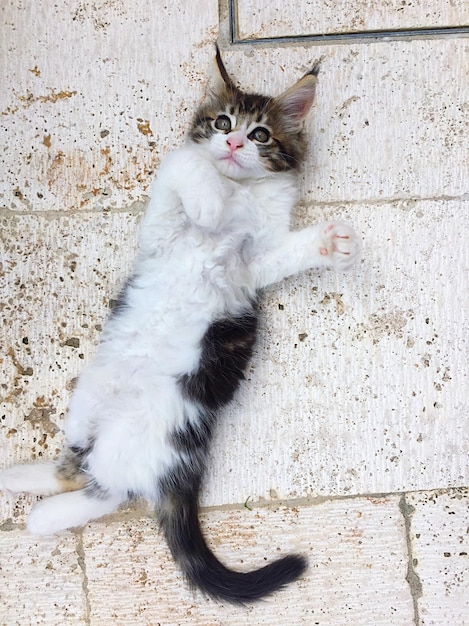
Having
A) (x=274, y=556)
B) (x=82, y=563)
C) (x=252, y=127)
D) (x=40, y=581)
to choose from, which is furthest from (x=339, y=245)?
(x=40, y=581)

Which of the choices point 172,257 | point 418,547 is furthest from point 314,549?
point 172,257

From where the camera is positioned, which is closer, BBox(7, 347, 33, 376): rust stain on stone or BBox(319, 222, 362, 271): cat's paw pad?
BBox(319, 222, 362, 271): cat's paw pad

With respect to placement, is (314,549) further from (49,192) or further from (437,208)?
(49,192)

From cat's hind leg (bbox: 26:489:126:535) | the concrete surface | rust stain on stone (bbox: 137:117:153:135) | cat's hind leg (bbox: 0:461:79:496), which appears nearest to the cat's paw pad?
the concrete surface

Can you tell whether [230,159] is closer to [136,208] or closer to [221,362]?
[136,208]

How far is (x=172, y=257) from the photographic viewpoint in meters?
1.76

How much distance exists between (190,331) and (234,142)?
0.60 meters

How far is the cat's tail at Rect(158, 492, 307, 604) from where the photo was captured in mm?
1769

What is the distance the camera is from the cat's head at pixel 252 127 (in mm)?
1740

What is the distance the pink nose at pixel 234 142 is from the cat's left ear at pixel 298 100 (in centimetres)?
23

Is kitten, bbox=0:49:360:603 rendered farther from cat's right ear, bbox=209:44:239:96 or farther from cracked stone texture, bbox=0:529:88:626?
cracked stone texture, bbox=0:529:88:626

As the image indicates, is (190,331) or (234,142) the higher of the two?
(234,142)

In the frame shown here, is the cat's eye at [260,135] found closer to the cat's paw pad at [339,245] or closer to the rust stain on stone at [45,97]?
the cat's paw pad at [339,245]

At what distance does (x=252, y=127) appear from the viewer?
178cm
